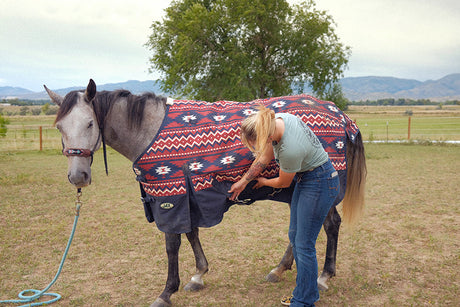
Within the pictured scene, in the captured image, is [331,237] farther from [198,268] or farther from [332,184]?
[198,268]

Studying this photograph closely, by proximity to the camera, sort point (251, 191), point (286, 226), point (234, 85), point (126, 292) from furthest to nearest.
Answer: point (234, 85) < point (286, 226) < point (126, 292) < point (251, 191)

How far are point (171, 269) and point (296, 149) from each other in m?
1.65

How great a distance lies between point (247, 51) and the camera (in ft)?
48.6

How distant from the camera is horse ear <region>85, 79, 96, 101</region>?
269cm

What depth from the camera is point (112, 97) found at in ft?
9.95

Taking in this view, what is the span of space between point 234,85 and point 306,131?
11.2 m

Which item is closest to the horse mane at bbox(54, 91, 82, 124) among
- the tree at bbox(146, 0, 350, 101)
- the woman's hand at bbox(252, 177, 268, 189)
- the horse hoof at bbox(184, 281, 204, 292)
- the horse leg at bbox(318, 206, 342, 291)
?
the woman's hand at bbox(252, 177, 268, 189)

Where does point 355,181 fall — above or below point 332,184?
below

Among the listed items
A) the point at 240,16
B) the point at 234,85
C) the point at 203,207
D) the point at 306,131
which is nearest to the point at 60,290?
the point at 203,207

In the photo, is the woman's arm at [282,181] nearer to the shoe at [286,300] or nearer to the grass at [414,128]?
the shoe at [286,300]

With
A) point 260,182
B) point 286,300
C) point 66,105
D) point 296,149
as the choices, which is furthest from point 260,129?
point 286,300

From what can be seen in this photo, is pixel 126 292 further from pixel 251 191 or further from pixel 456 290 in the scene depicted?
pixel 456 290

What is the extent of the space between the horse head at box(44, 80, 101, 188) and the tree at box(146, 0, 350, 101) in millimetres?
10613

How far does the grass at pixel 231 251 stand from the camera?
10.9 ft
